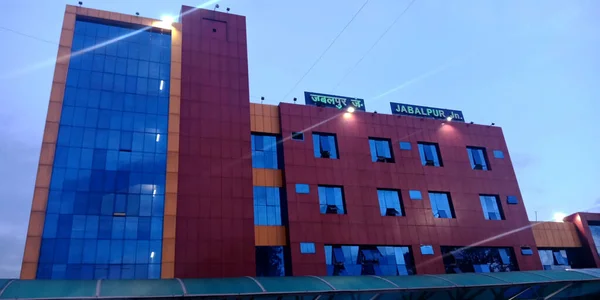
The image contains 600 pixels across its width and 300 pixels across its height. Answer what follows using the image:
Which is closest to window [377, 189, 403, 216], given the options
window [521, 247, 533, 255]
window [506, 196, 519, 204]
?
window [506, 196, 519, 204]

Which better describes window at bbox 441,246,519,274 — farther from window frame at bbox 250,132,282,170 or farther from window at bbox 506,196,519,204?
window frame at bbox 250,132,282,170

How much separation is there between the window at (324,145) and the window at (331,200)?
11.1 feet

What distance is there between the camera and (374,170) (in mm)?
45031

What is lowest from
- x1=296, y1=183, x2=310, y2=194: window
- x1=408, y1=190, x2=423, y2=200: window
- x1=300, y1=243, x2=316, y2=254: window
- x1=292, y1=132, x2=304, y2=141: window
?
x1=300, y1=243, x2=316, y2=254: window

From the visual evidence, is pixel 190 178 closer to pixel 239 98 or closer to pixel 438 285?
pixel 239 98

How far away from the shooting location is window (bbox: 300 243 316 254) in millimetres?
38562

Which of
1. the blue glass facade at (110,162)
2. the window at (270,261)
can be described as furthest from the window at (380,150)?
the blue glass facade at (110,162)

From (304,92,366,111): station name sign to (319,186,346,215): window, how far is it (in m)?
9.85

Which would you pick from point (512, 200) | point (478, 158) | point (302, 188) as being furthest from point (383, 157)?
point (512, 200)

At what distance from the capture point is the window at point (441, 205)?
45.5 m

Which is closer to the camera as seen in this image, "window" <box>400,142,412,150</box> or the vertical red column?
the vertical red column

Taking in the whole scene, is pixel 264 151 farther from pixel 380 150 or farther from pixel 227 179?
pixel 380 150

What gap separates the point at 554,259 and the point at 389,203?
2122 centimetres

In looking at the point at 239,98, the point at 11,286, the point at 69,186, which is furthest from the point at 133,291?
the point at 239,98
